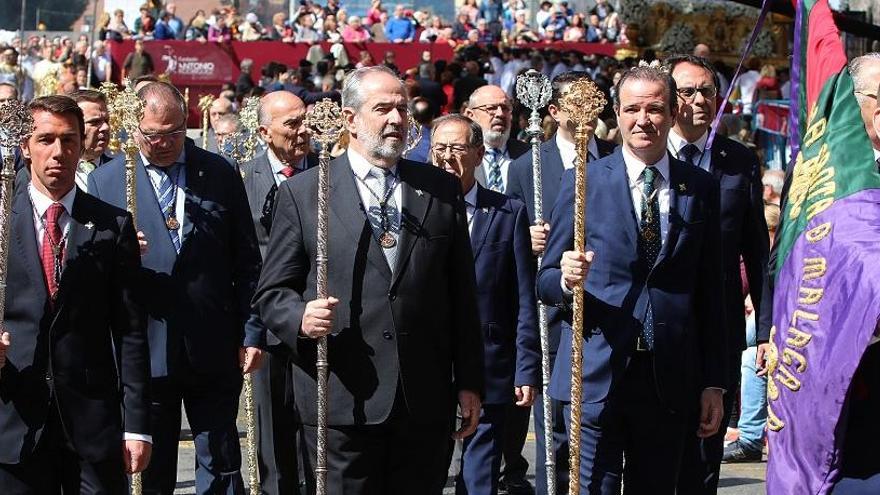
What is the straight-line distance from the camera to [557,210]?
7281 mm

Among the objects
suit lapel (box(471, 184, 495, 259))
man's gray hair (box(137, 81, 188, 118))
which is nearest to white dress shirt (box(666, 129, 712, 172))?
suit lapel (box(471, 184, 495, 259))

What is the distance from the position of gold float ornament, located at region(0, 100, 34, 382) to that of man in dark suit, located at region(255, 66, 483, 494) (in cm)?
95

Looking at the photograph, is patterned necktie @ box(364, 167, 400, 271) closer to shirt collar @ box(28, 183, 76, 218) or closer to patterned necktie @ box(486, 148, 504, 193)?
shirt collar @ box(28, 183, 76, 218)

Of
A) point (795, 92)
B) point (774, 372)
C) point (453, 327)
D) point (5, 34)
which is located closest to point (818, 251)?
point (774, 372)

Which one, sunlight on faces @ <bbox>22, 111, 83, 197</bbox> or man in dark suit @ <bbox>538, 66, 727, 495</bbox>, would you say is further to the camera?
man in dark suit @ <bbox>538, 66, 727, 495</bbox>

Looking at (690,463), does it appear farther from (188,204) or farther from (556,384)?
(188,204)

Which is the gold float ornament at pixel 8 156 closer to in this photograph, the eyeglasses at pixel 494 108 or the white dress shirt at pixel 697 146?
the white dress shirt at pixel 697 146

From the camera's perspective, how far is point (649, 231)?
23.2 ft

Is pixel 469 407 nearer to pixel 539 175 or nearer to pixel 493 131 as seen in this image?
pixel 539 175

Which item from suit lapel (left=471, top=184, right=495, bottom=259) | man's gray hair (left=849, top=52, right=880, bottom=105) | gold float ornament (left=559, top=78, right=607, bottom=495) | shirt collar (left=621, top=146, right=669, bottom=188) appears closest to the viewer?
man's gray hair (left=849, top=52, right=880, bottom=105)

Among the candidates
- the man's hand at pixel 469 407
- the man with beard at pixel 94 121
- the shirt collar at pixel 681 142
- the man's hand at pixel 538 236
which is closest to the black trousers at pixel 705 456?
the shirt collar at pixel 681 142

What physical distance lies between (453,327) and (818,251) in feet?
→ 5.91

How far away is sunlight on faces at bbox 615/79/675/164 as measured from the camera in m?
7.06

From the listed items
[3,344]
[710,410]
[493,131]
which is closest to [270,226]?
[493,131]
